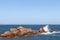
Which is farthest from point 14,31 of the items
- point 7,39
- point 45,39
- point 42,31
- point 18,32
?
point 42,31

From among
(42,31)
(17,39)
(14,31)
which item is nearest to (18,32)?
(14,31)

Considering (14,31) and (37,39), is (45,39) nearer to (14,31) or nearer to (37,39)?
(37,39)

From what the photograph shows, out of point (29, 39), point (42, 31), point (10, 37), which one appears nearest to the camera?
point (29, 39)

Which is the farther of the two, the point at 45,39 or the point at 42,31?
the point at 42,31

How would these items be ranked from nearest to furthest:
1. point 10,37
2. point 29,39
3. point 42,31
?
point 29,39, point 10,37, point 42,31

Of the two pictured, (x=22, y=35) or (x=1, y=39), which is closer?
(x=1, y=39)

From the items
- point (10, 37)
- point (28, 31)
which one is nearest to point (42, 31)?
point (28, 31)

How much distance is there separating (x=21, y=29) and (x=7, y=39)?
8701 mm

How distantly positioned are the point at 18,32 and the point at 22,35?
1.77 meters

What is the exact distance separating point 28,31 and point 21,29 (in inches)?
104

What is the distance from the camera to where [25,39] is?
60438mm

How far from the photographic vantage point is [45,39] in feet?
200

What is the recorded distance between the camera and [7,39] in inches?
2414

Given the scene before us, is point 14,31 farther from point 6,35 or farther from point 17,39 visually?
point 17,39
